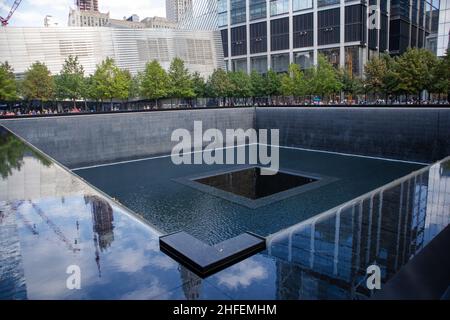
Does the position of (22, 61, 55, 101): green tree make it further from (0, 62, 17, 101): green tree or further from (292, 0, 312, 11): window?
(292, 0, 312, 11): window

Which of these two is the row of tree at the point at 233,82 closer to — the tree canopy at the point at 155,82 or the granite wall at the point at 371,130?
the tree canopy at the point at 155,82

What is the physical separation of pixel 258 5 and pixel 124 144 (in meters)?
39.4

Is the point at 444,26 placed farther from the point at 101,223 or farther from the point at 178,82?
the point at 101,223

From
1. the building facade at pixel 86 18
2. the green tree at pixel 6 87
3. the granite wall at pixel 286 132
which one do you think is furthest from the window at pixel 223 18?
the building facade at pixel 86 18

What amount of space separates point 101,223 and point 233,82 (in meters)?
37.6

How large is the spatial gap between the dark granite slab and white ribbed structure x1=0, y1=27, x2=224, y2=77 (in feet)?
168

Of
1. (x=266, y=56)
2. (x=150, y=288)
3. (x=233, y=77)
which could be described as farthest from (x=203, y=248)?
(x=266, y=56)

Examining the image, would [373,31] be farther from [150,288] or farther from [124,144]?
[150,288]

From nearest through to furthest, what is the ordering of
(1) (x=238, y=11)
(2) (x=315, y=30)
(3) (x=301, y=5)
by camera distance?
(2) (x=315, y=30) < (3) (x=301, y=5) < (1) (x=238, y=11)

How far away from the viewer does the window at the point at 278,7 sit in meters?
48.7

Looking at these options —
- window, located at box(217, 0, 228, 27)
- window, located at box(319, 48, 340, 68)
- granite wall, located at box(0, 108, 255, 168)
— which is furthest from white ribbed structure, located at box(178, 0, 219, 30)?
granite wall, located at box(0, 108, 255, 168)

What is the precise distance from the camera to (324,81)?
105 feet

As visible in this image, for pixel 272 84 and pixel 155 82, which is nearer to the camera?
pixel 155 82

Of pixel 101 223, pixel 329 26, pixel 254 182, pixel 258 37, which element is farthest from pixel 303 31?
pixel 101 223
